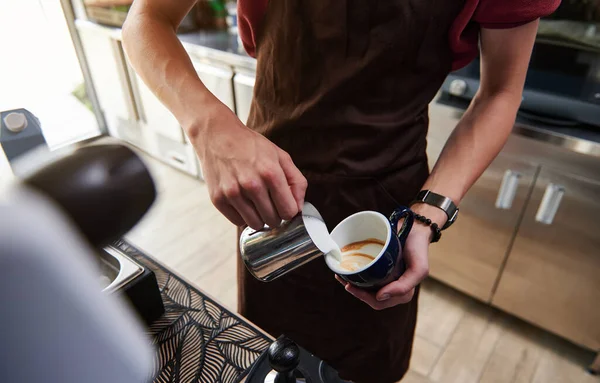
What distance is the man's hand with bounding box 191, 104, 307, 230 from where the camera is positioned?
46 cm

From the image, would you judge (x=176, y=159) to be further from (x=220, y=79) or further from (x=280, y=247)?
(x=280, y=247)

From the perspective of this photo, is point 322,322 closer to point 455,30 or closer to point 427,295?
point 455,30

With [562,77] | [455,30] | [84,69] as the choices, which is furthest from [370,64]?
[84,69]

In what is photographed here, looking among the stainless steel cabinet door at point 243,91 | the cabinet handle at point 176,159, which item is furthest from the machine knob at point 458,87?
the cabinet handle at point 176,159

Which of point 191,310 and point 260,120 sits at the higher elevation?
point 260,120

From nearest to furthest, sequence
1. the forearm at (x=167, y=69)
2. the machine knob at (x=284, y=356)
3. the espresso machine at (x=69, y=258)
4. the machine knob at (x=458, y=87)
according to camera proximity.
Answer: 1. the espresso machine at (x=69, y=258)
2. the machine knob at (x=284, y=356)
3. the forearm at (x=167, y=69)
4. the machine knob at (x=458, y=87)

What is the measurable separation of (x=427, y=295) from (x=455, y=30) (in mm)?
1307

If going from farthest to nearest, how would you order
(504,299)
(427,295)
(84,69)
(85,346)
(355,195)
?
(84,69) < (427,295) < (504,299) < (355,195) < (85,346)

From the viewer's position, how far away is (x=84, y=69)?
2578 mm

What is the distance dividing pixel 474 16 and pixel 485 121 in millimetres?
166

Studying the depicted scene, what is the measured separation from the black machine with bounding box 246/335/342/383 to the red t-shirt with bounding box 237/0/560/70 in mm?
490

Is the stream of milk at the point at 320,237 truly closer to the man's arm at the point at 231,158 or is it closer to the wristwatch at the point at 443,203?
the man's arm at the point at 231,158

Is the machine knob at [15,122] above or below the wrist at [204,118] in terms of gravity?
below

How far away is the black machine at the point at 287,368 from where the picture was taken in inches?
16.5
